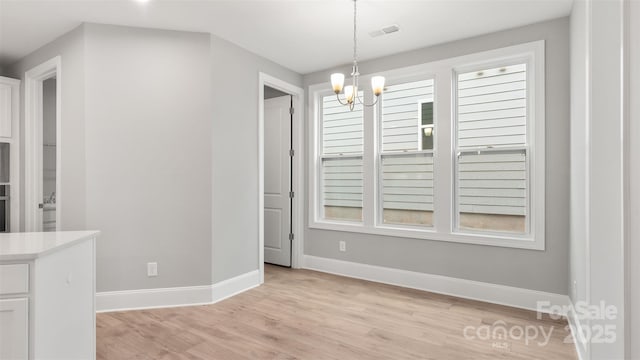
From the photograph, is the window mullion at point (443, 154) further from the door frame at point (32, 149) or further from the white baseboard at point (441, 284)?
the door frame at point (32, 149)

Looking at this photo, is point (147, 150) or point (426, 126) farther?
point (426, 126)

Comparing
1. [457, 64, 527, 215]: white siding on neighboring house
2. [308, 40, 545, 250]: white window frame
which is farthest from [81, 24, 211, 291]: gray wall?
[457, 64, 527, 215]: white siding on neighboring house

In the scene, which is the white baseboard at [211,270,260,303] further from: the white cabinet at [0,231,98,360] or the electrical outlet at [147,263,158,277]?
the white cabinet at [0,231,98,360]

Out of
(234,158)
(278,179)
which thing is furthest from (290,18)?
(278,179)

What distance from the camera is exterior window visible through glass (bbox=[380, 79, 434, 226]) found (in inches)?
151

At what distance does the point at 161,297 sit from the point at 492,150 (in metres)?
3.64

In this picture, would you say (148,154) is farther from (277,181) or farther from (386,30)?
(386,30)

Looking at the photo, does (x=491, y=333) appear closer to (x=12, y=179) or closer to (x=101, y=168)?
(x=101, y=168)

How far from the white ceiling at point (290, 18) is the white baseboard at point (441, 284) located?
2.57 meters

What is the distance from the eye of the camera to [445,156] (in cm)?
366

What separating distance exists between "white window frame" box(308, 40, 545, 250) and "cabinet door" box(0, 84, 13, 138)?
3699mm

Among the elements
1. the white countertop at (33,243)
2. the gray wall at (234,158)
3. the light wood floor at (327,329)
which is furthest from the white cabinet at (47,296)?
the gray wall at (234,158)

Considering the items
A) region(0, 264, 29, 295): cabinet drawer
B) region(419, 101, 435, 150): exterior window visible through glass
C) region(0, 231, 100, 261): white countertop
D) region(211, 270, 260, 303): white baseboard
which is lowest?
region(211, 270, 260, 303): white baseboard

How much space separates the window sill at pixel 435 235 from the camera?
3229mm
